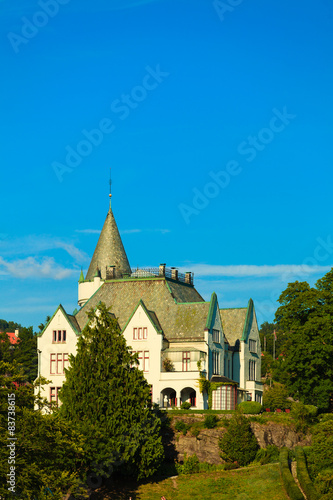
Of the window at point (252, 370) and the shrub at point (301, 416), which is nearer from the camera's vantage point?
the shrub at point (301, 416)

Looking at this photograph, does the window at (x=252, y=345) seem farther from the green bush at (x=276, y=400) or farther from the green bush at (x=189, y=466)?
the green bush at (x=189, y=466)

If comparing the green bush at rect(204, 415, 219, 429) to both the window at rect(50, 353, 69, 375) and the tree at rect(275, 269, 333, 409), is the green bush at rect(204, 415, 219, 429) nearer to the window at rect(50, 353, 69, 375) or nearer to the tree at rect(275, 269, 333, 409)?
the tree at rect(275, 269, 333, 409)

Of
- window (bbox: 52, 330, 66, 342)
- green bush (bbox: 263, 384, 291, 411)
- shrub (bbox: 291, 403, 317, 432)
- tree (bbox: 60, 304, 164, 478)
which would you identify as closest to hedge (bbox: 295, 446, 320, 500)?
shrub (bbox: 291, 403, 317, 432)

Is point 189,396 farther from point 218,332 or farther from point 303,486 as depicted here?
point 303,486

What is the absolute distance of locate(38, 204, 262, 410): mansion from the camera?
79.3 meters

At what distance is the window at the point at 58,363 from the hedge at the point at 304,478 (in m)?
27.2

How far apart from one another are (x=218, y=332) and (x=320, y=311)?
35.4 ft

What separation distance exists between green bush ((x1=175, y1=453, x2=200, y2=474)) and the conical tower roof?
29906mm

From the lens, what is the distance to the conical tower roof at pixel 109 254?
9456 cm

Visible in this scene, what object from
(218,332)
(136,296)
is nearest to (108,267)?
(136,296)

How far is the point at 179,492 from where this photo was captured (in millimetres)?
61688

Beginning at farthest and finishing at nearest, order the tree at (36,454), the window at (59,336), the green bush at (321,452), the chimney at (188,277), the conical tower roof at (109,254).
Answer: the conical tower roof at (109,254) → the chimney at (188,277) → the window at (59,336) → the green bush at (321,452) → the tree at (36,454)

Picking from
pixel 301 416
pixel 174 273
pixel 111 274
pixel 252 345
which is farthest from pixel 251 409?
pixel 111 274

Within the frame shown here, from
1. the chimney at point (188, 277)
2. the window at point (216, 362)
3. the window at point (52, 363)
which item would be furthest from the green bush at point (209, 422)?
the chimney at point (188, 277)
